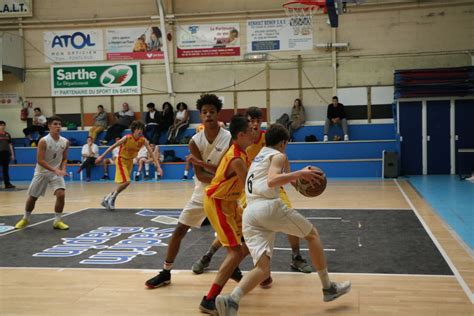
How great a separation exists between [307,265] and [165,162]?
503 inches

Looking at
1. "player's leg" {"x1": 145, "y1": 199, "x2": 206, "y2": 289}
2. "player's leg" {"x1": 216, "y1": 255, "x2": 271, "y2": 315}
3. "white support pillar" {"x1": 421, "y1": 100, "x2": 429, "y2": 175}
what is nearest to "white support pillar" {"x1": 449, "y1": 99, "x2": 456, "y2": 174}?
"white support pillar" {"x1": 421, "y1": 100, "x2": 429, "y2": 175}

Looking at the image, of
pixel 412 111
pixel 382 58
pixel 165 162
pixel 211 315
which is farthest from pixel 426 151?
pixel 211 315

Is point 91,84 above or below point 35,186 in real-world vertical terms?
above

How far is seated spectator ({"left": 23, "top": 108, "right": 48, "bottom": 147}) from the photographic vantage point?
1895 centimetres

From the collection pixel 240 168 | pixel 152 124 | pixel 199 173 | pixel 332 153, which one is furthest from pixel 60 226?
pixel 332 153

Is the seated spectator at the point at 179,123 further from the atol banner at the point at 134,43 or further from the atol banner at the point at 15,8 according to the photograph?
the atol banner at the point at 15,8

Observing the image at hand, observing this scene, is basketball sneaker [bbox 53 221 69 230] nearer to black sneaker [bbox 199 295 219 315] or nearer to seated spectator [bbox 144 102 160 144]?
black sneaker [bbox 199 295 219 315]

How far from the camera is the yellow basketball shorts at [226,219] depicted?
164 inches

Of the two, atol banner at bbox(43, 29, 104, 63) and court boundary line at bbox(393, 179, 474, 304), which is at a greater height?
atol banner at bbox(43, 29, 104, 63)

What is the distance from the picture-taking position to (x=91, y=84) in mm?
19578

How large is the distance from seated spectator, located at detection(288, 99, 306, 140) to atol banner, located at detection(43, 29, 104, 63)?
7760mm

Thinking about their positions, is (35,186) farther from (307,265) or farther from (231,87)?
(231,87)

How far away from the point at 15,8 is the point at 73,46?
2649 mm

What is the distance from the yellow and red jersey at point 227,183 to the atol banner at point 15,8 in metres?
18.1
